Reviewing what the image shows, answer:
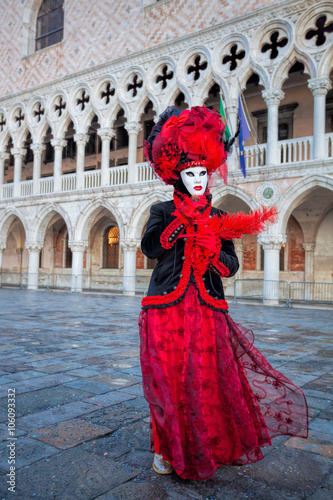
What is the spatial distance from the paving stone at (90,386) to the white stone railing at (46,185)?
57.4 feet

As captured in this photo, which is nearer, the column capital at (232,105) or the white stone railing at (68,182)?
the column capital at (232,105)

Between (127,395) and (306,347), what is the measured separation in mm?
3321

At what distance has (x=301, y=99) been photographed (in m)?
17.0

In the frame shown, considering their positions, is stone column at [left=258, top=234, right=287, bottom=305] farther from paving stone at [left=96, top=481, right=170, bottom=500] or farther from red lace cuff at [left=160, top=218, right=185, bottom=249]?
paving stone at [left=96, top=481, right=170, bottom=500]

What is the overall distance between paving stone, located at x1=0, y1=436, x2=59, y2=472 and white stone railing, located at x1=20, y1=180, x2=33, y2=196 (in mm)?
19956

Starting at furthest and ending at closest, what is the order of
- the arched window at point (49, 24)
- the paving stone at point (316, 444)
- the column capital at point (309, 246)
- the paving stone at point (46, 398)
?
the arched window at point (49, 24), the column capital at point (309, 246), the paving stone at point (46, 398), the paving stone at point (316, 444)

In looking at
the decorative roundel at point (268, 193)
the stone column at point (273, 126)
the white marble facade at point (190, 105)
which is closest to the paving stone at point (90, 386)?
the white marble facade at point (190, 105)

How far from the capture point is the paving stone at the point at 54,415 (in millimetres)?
2826

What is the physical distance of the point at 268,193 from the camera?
14.2 m

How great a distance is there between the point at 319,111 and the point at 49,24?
49.7ft

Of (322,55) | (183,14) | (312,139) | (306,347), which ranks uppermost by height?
(183,14)

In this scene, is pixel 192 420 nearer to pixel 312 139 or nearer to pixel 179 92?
pixel 312 139

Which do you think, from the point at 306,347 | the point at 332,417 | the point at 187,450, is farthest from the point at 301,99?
the point at 187,450

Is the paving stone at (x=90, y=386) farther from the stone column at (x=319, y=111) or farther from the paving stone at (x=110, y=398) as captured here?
the stone column at (x=319, y=111)
